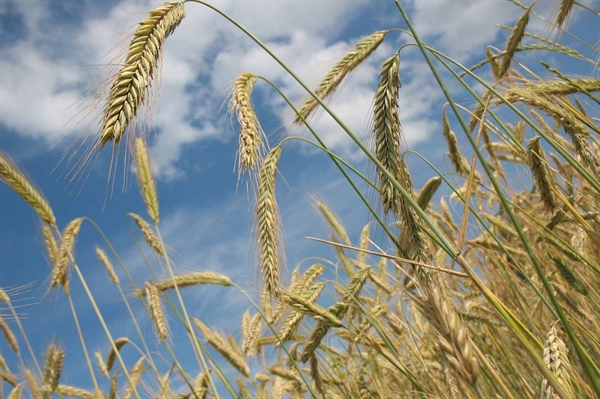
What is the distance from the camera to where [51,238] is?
14.2 feet

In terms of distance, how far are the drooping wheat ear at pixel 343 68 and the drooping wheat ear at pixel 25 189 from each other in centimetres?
229

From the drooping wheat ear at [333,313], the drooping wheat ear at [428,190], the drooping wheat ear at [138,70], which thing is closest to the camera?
the drooping wheat ear at [138,70]

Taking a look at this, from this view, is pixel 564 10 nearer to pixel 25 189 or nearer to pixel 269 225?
pixel 269 225

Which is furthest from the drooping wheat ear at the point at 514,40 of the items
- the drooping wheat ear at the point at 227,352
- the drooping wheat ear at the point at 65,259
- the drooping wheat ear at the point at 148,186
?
the drooping wheat ear at the point at 65,259

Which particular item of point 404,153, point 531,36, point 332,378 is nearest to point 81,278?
point 332,378

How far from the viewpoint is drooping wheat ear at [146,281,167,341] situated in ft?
11.8

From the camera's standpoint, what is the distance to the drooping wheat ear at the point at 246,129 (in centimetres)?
182

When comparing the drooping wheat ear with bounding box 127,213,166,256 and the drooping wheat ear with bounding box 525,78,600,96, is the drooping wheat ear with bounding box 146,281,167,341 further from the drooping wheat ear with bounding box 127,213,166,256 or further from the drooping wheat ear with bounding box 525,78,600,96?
the drooping wheat ear with bounding box 525,78,600,96

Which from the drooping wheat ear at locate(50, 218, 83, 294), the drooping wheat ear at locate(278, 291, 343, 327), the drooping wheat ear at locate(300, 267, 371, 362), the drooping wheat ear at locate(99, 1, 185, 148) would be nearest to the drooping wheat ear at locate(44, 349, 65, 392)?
the drooping wheat ear at locate(50, 218, 83, 294)

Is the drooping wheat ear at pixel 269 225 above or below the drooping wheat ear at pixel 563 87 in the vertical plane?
below

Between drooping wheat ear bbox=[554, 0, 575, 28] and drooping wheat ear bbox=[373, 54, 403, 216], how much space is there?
1791 mm

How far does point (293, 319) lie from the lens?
2.73 metres

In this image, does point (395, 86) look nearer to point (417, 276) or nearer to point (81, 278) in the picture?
point (417, 276)

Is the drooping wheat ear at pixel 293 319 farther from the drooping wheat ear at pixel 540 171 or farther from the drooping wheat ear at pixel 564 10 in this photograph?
the drooping wheat ear at pixel 564 10
